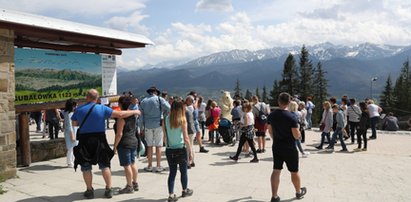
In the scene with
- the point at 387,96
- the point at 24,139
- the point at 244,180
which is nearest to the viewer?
the point at 244,180

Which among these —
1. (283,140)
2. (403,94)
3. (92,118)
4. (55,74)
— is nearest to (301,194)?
(283,140)

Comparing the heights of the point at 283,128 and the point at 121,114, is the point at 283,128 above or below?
below

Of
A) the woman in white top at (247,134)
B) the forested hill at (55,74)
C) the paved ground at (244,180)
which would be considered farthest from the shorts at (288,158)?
the forested hill at (55,74)

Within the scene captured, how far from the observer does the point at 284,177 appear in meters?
7.70

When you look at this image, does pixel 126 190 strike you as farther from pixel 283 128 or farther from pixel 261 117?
pixel 261 117

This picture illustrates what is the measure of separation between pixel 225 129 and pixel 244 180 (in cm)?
475

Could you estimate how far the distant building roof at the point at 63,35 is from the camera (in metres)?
7.20

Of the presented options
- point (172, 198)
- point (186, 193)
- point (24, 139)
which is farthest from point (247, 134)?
point (24, 139)

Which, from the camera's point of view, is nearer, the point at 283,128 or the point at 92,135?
the point at 283,128

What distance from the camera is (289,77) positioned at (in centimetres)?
6644

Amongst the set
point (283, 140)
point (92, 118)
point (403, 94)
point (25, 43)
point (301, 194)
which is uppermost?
point (403, 94)

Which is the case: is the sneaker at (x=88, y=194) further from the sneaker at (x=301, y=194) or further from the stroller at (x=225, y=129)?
the stroller at (x=225, y=129)

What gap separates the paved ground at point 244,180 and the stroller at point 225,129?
1656mm

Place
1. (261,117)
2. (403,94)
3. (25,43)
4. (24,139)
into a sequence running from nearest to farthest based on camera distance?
(25,43)
(24,139)
(261,117)
(403,94)
